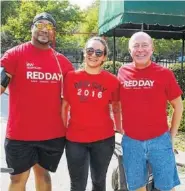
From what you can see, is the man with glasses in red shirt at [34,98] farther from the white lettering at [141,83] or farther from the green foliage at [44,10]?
the green foliage at [44,10]

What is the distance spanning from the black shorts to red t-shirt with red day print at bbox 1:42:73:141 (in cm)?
5

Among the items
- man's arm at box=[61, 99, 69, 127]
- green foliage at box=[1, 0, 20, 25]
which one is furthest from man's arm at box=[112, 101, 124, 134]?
green foliage at box=[1, 0, 20, 25]

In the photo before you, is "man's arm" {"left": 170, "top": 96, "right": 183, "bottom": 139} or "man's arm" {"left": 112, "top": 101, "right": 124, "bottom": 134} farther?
"man's arm" {"left": 112, "top": 101, "right": 124, "bottom": 134}

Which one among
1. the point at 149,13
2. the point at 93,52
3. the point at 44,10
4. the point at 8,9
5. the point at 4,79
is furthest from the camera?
the point at 8,9

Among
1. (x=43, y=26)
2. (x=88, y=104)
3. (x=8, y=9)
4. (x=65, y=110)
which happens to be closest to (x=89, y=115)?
(x=88, y=104)

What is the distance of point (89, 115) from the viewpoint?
347 cm

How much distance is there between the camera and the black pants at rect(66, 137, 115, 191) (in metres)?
3.50

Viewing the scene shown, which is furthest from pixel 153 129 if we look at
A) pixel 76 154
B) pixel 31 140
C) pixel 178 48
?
pixel 178 48

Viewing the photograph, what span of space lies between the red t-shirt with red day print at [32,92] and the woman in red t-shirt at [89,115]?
0.12 metres

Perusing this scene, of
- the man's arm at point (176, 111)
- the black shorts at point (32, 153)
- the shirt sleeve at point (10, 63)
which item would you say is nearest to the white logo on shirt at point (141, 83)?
the man's arm at point (176, 111)

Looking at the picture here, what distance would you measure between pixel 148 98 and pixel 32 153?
3.61ft

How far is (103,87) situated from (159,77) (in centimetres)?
48

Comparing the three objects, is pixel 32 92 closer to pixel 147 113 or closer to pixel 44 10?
pixel 147 113

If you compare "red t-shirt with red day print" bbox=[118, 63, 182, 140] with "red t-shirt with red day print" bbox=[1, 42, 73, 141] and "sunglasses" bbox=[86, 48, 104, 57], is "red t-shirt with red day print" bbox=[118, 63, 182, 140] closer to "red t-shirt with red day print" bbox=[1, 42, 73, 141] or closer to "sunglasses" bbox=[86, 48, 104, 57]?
"sunglasses" bbox=[86, 48, 104, 57]
